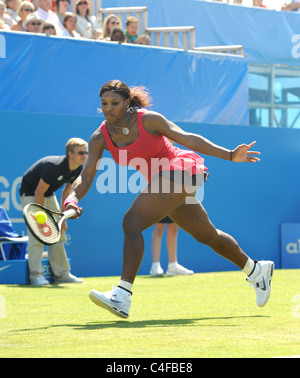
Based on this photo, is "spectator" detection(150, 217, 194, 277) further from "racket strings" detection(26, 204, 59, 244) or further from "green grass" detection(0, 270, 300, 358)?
"racket strings" detection(26, 204, 59, 244)

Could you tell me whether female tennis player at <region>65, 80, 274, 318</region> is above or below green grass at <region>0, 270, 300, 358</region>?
above

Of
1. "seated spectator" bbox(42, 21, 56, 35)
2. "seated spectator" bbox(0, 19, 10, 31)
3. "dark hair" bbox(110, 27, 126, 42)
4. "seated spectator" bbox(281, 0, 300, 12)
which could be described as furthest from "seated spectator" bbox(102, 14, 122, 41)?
"seated spectator" bbox(281, 0, 300, 12)

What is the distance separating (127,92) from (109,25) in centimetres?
775

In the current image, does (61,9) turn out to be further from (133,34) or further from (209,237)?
(209,237)

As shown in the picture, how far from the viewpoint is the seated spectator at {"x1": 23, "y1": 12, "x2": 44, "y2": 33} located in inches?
512

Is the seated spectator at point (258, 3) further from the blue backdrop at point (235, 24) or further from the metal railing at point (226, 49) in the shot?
the metal railing at point (226, 49)

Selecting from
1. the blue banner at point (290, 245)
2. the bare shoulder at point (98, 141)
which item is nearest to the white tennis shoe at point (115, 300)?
the bare shoulder at point (98, 141)

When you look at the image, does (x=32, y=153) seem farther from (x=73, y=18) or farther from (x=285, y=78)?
(x=285, y=78)

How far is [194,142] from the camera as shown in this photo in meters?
6.11

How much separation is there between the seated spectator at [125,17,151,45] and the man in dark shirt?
5276mm

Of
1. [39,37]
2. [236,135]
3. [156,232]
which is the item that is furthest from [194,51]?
[156,232]

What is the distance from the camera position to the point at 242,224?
43.7 ft

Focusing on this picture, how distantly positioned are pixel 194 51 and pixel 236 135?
2.02 m

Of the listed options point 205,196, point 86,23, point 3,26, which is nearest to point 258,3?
point 86,23
